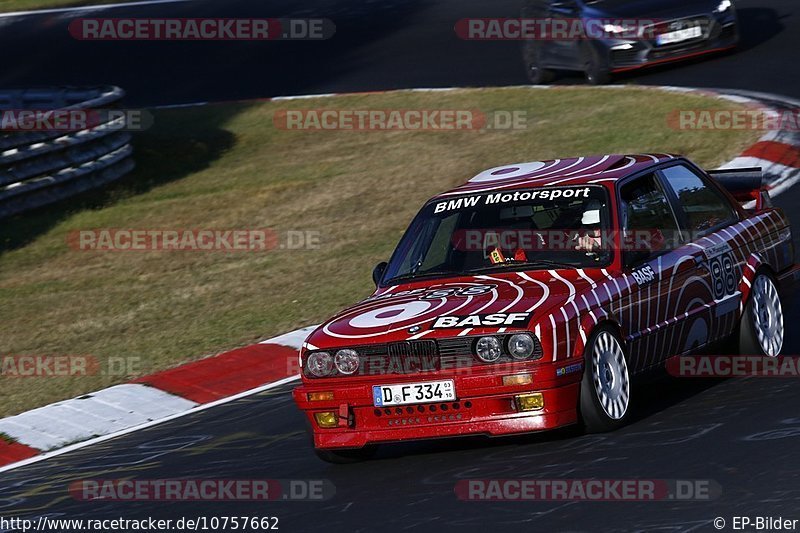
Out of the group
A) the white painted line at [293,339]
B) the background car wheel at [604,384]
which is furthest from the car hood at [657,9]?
the background car wheel at [604,384]

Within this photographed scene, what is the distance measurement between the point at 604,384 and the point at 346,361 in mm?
1282

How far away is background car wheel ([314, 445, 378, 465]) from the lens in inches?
281

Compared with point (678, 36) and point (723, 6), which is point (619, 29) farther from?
point (723, 6)

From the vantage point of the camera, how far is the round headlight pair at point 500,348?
656 cm

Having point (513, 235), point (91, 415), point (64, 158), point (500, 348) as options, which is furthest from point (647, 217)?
point (64, 158)

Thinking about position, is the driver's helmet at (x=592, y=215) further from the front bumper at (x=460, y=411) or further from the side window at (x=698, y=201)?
the front bumper at (x=460, y=411)

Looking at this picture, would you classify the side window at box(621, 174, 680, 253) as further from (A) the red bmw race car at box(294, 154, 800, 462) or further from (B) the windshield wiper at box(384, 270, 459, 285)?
Result: (B) the windshield wiper at box(384, 270, 459, 285)

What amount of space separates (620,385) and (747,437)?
0.72 meters

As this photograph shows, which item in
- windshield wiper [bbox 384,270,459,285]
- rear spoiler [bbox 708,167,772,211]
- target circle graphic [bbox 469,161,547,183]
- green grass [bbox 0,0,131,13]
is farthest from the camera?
green grass [bbox 0,0,131,13]

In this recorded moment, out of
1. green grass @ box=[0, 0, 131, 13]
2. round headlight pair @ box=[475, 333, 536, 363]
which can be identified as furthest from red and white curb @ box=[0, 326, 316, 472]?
green grass @ box=[0, 0, 131, 13]

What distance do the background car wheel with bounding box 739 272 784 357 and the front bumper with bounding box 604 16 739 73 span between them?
1063cm

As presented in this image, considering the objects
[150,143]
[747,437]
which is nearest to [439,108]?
[150,143]

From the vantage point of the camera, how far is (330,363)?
6.95m

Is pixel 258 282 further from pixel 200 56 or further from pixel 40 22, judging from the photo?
pixel 40 22
